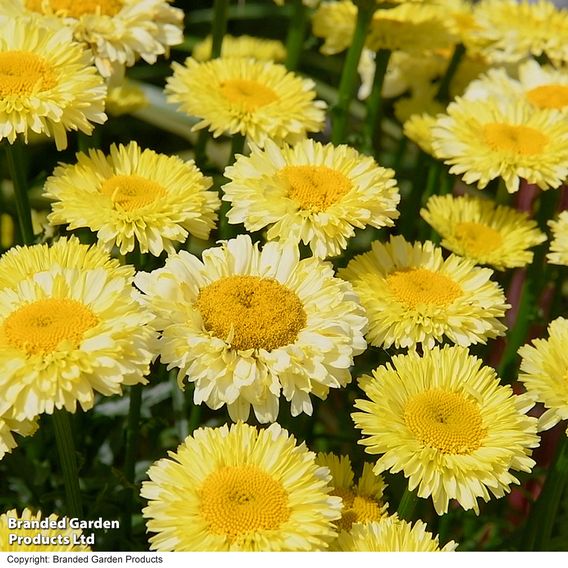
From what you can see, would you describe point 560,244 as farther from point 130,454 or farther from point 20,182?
point 20,182

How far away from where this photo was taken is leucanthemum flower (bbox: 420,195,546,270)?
180 cm

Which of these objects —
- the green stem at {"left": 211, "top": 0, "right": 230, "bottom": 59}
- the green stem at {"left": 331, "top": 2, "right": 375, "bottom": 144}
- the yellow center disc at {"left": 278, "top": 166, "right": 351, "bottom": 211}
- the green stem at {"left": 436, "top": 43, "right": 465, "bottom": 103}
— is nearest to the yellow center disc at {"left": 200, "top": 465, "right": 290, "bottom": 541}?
the yellow center disc at {"left": 278, "top": 166, "right": 351, "bottom": 211}

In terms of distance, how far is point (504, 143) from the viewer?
1827mm

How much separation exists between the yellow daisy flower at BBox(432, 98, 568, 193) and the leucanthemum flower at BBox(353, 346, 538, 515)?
1.63 ft

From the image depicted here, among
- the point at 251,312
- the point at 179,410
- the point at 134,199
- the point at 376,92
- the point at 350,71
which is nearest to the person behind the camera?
the point at 251,312

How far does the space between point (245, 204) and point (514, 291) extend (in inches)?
40.2

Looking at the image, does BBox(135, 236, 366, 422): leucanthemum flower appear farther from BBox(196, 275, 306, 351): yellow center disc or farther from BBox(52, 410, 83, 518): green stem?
BBox(52, 410, 83, 518): green stem

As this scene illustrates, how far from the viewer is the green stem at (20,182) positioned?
1.59 metres

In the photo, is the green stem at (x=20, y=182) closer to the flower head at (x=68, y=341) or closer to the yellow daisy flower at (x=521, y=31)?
the flower head at (x=68, y=341)

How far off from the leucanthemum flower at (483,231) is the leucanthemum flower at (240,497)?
2.34ft

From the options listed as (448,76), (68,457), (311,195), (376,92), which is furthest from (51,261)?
(448,76)

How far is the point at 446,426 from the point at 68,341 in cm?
55

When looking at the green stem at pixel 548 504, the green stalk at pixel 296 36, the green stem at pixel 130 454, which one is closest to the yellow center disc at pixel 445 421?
the green stem at pixel 548 504

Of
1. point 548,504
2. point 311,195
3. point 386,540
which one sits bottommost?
point 386,540
